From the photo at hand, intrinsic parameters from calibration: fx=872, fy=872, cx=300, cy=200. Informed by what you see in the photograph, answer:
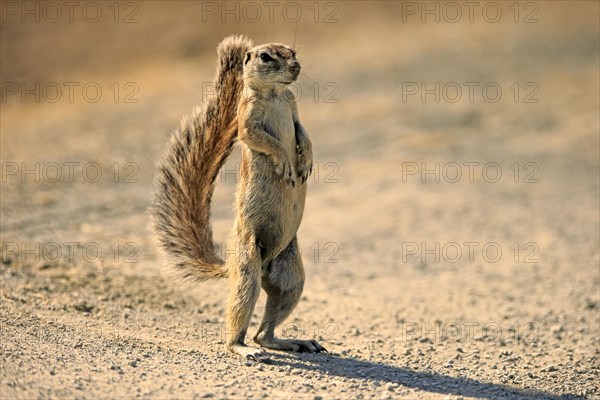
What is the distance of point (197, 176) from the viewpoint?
8.05 metres

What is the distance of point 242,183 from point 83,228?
548 cm

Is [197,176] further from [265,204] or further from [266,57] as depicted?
[266,57]

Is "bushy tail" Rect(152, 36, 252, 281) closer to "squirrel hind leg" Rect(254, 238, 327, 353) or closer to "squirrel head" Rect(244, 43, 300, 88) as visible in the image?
"squirrel hind leg" Rect(254, 238, 327, 353)

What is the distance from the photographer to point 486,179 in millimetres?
15648

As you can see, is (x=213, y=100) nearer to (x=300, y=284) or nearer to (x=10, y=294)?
(x=300, y=284)

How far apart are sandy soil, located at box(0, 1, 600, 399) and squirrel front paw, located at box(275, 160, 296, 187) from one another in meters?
1.54

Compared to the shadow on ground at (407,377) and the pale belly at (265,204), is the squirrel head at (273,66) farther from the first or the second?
Result: the shadow on ground at (407,377)

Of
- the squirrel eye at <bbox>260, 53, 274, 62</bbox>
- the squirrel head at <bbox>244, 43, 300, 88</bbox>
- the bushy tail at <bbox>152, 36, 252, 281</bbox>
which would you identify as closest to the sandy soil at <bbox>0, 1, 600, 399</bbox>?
the bushy tail at <bbox>152, 36, 252, 281</bbox>

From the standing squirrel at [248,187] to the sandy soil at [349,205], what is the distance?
0.39 m

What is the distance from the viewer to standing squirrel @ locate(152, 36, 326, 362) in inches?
284

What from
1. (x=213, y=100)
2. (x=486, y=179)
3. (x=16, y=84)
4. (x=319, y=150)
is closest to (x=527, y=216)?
(x=486, y=179)

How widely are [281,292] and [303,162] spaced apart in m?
1.16

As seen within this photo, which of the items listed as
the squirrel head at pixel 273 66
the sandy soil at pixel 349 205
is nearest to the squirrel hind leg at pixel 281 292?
the sandy soil at pixel 349 205

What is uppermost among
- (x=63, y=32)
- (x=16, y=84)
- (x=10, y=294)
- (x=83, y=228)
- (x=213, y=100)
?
(x=63, y=32)
